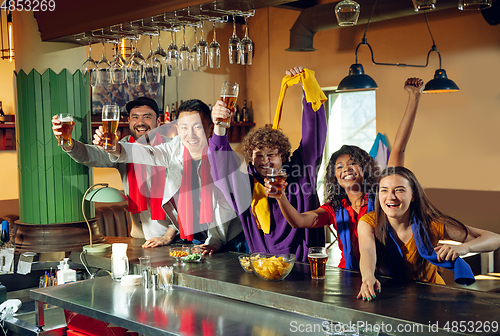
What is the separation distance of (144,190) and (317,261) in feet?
4.71

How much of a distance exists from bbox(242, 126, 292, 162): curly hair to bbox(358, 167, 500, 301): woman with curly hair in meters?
0.64

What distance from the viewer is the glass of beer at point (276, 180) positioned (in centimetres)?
207

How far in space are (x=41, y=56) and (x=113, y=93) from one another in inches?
115

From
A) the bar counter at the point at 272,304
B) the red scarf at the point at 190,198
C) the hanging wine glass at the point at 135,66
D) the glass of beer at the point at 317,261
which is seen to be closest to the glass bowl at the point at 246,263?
the bar counter at the point at 272,304

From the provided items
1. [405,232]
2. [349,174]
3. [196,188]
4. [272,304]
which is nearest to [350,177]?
[349,174]

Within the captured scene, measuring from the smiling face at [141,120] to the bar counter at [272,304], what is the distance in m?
1.03

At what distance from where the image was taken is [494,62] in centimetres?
513

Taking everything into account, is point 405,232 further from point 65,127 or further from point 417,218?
point 65,127

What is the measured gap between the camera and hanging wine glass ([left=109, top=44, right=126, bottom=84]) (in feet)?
8.82

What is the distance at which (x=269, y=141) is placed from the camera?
261cm

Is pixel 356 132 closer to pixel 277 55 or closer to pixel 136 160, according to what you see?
pixel 277 55

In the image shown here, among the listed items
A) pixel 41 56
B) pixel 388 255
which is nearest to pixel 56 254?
pixel 41 56

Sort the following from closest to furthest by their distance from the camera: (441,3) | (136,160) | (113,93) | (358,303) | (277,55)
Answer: (358,303)
(136,160)
(441,3)
(113,93)
(277,55)

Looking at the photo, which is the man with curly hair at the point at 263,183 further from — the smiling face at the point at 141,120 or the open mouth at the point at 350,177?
the smiling face at the point at 141,120
